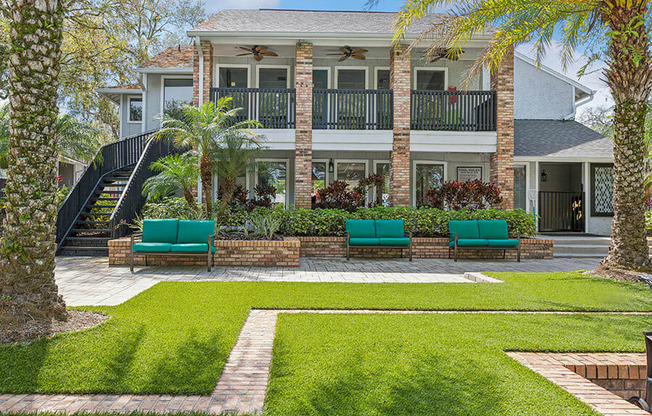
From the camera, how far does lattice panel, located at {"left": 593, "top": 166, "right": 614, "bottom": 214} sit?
15242 mm

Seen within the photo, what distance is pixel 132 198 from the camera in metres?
11.8

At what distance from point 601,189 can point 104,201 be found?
55.4 ft

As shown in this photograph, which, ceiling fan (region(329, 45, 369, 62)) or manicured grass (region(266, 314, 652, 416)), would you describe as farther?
ceiling fan (region(329, 45, 369, 62))

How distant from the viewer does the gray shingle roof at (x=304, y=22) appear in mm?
13289

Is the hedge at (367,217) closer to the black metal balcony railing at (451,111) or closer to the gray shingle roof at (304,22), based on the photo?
the black metal balcony railing at (451,111)

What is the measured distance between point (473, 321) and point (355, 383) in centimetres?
229

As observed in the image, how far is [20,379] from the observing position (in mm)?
3133

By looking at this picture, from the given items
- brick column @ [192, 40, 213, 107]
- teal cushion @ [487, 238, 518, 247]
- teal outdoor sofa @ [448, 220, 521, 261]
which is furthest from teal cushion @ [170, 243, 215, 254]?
teal cushion @ [487, 238, 518, 247]

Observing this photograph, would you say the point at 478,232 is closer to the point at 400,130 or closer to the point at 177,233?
the point at 400,130

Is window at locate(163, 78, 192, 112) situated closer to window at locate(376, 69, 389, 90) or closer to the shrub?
window at locate(376, 69, 389, 90)

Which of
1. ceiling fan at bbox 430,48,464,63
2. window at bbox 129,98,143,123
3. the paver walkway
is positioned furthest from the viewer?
window at bbox 129,98,143,123

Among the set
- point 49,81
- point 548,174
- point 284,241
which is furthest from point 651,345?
point 548,174

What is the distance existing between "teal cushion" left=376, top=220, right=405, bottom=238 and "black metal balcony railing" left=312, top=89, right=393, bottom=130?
367cm

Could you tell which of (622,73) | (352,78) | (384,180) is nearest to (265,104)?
(352,78)
